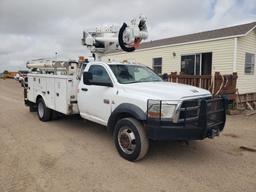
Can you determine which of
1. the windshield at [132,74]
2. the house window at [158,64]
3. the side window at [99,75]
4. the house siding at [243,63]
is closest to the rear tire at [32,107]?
the side window at [99,75]

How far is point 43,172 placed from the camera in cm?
392

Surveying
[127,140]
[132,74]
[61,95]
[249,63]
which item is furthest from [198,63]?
[127,140]

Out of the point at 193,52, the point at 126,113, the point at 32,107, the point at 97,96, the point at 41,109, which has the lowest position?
the point at 32,107

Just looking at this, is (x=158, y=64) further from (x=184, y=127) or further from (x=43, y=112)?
(x=184, y=127)

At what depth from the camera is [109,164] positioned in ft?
14.1

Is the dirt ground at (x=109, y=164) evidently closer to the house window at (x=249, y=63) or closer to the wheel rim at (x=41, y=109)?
the wheel rim at (x=41, y=109)

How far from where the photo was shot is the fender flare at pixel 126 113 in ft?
13.8

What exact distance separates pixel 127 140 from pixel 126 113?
0.51 metres

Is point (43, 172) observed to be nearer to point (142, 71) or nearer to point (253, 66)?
point (142, 71)

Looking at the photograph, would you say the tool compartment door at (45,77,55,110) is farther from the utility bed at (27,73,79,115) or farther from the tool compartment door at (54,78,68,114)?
the tool compartment door at (54,78,68,114)

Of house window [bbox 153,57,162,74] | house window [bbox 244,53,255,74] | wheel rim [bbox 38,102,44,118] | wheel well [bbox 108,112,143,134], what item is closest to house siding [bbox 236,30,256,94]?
house window [bbox 244,53,255,74]

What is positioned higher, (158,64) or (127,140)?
(158,64)

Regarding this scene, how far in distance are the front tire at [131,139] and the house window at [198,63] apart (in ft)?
32.9

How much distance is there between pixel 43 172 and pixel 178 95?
2.61 meters
